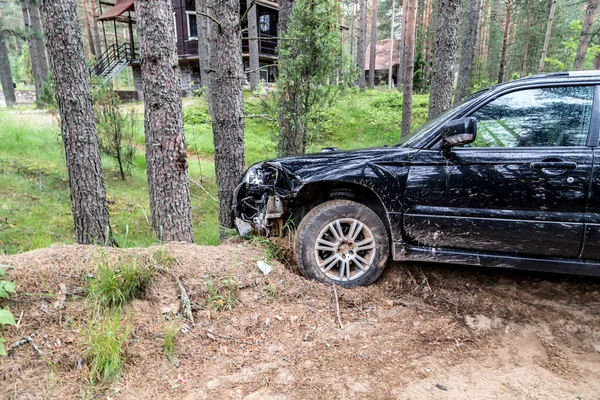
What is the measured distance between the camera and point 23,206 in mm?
6781

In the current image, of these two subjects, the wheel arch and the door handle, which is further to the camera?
the wheel arch

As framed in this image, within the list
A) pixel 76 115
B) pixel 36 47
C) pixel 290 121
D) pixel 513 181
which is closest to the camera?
pixel 513 181

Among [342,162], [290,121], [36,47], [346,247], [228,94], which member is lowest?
[346,247]

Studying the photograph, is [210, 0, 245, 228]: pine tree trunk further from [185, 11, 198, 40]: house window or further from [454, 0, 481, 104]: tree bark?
[185, 11, 198, 40]: house window

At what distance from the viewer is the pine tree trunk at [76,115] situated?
447cm

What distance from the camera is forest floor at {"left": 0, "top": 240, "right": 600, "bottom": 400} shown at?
2311 mm

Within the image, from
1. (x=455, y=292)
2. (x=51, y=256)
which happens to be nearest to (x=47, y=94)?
(x=51, y=256)

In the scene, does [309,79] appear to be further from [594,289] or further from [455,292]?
[594,289]

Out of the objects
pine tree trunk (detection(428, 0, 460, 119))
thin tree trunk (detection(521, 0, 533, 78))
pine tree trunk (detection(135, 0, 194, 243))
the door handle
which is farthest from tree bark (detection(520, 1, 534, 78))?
pine tree trunk (detection(135, 0, 194, 243))

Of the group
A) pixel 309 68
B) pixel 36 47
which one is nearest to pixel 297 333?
pixel 309 68

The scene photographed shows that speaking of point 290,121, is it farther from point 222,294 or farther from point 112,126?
point 112,126

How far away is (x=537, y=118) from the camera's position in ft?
10.3

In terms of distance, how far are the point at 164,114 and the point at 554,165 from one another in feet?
12.8

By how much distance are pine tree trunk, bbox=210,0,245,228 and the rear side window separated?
356cm
